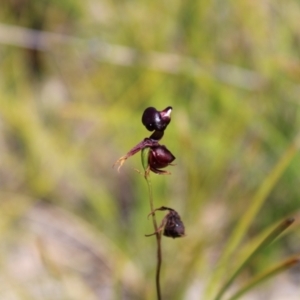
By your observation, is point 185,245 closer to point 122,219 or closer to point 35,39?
point 122,219

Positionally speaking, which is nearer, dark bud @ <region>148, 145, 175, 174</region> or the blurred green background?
dark bud @ <region>148, 145, 175, 174</region>

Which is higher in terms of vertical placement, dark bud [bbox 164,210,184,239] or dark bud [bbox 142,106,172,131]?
dark bud [bbox 142,106,172,131]

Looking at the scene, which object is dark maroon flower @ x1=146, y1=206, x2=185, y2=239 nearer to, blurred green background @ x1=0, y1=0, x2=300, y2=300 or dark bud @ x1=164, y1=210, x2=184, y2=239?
dark bud @ x1=164, y1=210, x2=184, y2=239

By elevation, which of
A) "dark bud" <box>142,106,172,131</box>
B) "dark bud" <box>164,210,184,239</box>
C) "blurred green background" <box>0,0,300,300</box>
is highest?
"blurred green background" <box>0,0,300,300</box>

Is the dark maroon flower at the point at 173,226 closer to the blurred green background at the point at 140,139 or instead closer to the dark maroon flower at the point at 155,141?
the dark maroon flower at the point at 155,141

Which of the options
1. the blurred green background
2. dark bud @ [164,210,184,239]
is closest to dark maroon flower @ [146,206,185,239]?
dark bud @ [164,210,184,239]

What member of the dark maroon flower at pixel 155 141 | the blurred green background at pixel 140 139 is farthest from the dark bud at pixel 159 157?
the blurred green background at pixel 140 139

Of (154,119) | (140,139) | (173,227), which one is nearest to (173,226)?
(173,227)

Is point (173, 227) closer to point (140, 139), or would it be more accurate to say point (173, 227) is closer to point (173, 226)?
point (173, 226)
